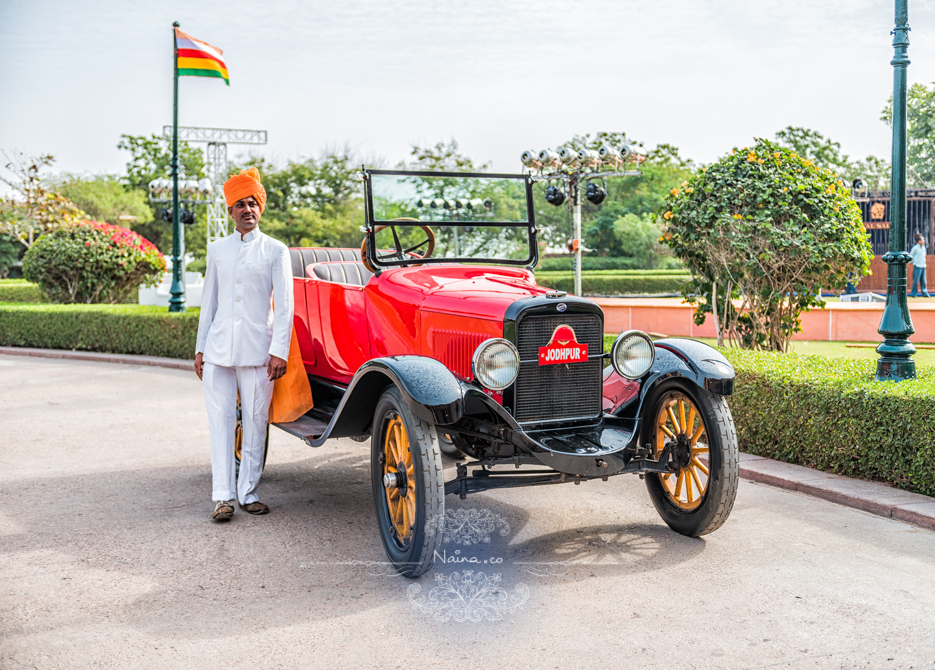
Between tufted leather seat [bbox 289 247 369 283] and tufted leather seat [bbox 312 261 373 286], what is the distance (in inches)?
15.9

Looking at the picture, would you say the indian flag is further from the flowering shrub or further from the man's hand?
the man's hand

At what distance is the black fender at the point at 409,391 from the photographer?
3.88 m

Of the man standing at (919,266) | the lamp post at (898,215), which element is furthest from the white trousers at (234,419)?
the man standing at (919,266)

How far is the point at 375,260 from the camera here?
5.32 meters

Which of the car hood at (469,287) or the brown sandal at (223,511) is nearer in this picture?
the car hood at (469,287)

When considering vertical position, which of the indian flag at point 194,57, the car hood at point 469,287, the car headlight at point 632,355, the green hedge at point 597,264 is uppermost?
the indian flag at point 194,57

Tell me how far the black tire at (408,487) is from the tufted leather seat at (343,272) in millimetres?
1835

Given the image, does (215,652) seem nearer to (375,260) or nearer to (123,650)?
(123,650)

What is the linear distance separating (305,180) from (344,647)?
35.4 m

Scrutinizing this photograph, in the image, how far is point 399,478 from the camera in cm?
414

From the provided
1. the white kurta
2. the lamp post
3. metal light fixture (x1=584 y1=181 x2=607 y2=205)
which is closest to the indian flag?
metal light fixture (x1=584 y1=181 x2=607 y2=205)

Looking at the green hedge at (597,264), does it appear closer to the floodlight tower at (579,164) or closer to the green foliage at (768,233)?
the floodlight tower at (579,164)

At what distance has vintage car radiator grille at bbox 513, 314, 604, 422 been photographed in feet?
14.1

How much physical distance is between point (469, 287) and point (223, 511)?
188 centimetres
